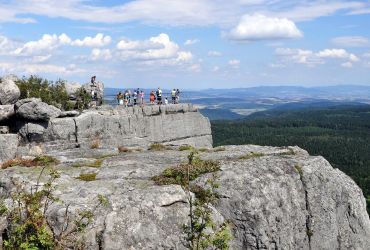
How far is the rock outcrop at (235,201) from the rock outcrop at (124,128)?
6.98m

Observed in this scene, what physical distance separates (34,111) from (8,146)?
2.96 m

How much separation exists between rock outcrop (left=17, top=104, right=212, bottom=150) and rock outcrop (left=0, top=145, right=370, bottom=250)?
6980 mm

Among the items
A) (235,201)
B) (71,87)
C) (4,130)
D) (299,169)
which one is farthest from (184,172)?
(71,87)

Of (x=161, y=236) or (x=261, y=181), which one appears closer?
(x=161, y=236)

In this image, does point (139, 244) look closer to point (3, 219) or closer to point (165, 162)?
point (3, 219)

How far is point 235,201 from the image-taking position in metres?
17.7

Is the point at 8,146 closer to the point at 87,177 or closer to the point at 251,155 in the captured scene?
the point at 87,177

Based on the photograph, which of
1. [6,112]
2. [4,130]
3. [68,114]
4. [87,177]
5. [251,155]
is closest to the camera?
[87,177]

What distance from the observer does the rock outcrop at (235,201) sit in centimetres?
1511

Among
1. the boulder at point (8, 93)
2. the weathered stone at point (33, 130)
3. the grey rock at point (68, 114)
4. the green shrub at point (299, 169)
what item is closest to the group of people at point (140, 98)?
the grey rock at point (68, 114)

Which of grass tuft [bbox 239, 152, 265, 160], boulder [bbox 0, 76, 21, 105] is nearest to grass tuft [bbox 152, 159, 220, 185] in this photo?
grass tuft [bbox 239, 152, 265, 160]

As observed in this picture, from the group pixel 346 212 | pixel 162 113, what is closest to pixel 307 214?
pixel 346 212

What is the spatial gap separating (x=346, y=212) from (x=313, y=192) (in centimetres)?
244

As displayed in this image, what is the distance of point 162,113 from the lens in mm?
38594
